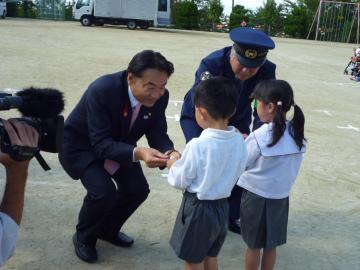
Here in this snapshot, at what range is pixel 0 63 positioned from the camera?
33.8 feet

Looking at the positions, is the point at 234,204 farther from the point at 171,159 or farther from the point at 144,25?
the point at 144,25

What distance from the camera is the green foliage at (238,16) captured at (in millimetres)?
34031

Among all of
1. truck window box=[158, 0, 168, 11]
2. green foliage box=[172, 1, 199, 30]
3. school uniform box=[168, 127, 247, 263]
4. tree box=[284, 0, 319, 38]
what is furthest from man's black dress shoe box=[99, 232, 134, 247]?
tree box=[284, 0, 319, 38]

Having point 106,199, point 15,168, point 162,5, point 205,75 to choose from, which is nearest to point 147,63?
point 205,75

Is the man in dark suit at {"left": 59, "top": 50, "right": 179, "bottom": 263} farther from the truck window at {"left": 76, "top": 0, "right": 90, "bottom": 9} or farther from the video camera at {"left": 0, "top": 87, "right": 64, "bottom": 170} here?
the truck window at {"left": 76, "top": 0, "right": 90, "bottom": 9}

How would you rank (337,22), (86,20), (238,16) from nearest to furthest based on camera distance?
(86,20) → (337,22) → (238,16)

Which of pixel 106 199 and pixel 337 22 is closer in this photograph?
pixel 106 199

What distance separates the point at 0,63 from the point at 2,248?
9.26m

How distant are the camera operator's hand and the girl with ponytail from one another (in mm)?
1335

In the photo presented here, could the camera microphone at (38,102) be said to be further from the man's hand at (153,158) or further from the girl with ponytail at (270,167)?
the girl with ponytail at (270,167)

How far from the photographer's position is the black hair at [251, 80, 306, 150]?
104 inches

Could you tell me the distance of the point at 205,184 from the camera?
237cm

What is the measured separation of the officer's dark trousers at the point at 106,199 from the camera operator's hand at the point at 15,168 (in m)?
1.03

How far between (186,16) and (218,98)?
104 ft
